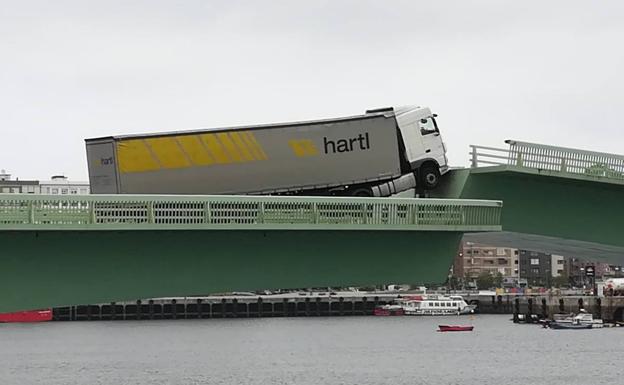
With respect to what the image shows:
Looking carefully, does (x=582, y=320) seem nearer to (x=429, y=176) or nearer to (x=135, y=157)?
(x=429, y=176)

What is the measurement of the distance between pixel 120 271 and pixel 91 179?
12940mm

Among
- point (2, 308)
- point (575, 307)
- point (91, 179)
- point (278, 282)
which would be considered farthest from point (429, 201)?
point (575, 307)

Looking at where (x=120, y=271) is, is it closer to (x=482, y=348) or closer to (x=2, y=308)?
(x=2, y=308)

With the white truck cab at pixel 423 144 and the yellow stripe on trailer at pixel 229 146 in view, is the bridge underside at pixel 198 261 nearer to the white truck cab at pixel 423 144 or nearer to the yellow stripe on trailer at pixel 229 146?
the white truck cab at pixel 423 144

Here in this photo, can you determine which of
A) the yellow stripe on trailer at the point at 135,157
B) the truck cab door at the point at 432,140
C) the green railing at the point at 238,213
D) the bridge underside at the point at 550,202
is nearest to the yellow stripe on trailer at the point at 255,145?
the yellow stripe on trailer at the point at 135,157

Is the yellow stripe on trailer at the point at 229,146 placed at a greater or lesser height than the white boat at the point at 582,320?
greater

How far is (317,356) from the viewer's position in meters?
122

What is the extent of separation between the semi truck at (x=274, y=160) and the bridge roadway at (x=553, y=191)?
315 cm

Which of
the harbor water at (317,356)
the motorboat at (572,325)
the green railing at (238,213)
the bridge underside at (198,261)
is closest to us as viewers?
the green railing at (238,213)

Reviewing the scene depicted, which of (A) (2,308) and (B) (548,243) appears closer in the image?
(A) (2,308)

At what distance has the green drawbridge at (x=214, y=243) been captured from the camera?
33594mm

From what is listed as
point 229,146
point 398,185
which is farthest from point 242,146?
point 398,185

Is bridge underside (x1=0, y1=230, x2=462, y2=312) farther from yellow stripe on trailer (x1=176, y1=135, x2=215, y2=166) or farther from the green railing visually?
yellow stripe on trailer (x1=176, y1=135, x2=215, y2=166)

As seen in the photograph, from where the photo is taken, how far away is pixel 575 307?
7269 inches
